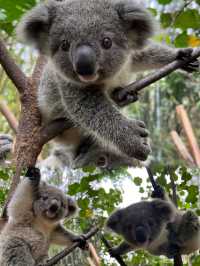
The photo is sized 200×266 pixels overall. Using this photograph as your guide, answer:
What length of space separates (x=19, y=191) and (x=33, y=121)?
1.96 ft

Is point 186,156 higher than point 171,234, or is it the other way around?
point 171,234

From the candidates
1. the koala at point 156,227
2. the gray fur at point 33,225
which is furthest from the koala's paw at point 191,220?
the gray fur at point 33,225

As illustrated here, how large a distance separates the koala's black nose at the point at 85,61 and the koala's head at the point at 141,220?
1.71 ft

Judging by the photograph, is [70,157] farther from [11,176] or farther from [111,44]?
[11,176]

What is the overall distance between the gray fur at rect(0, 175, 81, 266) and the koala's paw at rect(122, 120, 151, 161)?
0.45 m

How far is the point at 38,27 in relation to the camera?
1.50 meters

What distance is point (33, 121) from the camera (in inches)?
55.5

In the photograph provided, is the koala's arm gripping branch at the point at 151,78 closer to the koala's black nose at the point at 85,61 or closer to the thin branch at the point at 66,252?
the koala's black nose at the point at 85,61

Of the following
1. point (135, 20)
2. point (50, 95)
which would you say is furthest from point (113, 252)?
point (50, 95)

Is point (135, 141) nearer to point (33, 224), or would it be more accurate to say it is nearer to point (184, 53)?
point (184, 53)

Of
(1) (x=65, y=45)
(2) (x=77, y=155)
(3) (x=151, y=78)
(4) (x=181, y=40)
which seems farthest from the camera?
(2) (x=77, y=155)

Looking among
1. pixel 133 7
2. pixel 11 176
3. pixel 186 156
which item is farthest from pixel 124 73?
pixel 11 176

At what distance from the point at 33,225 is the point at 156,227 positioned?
0.27m

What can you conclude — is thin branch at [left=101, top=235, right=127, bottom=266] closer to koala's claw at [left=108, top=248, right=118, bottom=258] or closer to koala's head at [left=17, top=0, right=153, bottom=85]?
koala's claw at [left=108, top=248, right=118, bottom=258]
